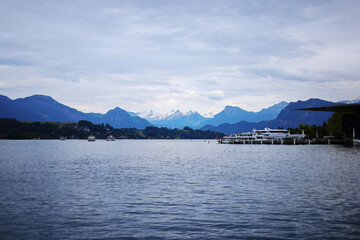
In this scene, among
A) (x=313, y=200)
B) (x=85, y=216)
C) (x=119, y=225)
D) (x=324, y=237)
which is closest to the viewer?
(x=324, y=237)

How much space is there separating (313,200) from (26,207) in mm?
23193

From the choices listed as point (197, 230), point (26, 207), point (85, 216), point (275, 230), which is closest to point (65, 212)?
point (85, 216)

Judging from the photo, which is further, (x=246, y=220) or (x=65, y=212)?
(x=65, y=212)

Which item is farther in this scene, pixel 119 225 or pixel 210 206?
pixel 210 206

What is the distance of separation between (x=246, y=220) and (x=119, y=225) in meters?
8.22

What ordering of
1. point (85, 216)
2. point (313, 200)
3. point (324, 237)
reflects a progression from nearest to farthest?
1. point (324, 237)
2. point (85, 216)
3. point (313, 200)

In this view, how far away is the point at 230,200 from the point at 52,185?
20.9 meters

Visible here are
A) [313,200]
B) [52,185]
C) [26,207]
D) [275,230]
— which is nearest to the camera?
[275,230]

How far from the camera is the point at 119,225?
21844 millimetres

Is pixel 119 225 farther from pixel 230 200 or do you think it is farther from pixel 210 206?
pixel 230 200

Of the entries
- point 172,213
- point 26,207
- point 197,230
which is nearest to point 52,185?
point 26,207

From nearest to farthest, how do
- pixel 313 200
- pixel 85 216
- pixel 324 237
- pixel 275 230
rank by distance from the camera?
pixel 324 237 → pixel 275 230 → pixel 85 216 → pixel 313 200

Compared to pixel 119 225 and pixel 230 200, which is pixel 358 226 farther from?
pixel 119 225

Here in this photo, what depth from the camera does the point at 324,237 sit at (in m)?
19.0
